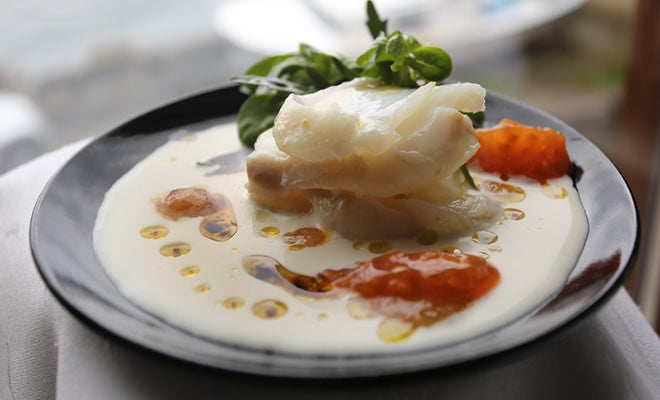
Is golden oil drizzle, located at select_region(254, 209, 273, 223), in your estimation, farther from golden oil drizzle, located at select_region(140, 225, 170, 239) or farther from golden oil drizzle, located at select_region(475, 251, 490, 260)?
golden oil drizzle, located at select_region(475, 251, 490, 260)

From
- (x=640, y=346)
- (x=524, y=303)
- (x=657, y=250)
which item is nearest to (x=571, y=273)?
(x=524, y=303)

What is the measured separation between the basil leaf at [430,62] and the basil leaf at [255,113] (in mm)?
287

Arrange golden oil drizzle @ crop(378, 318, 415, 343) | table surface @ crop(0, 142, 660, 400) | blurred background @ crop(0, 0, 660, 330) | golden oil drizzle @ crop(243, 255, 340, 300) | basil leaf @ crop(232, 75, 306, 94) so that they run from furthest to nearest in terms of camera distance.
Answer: blurred background @ crop(0, 0, 660, 330), basil leaf @ crop(232, 75, 306, 94), golden oil drizzle @ crop(243, 255, 340, 300), golden oil drizzle @ crop(378, 318, 415, 343), table surface @ crop(0, 142, 660, 400)

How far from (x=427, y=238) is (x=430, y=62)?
37cm

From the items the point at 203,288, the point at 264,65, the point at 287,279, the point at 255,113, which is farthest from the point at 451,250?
the point at 264,65

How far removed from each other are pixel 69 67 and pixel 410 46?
3.04m

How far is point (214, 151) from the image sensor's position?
147 cm

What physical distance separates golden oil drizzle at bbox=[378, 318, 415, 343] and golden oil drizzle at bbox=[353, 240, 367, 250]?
0.20 metres

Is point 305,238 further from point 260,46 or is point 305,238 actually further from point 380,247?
point 260,46

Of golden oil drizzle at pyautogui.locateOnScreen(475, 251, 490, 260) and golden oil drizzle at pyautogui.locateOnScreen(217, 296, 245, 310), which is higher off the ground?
golden oil drizzle at pyautogui.locateOnScreen(217, 296, 245, 310)

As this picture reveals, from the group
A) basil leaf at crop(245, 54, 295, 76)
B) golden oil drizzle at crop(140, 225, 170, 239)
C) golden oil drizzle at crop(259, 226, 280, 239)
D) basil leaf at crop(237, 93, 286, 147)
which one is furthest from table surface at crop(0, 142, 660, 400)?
basil leaf at crop(245, 54, 295, 76)

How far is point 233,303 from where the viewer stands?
39.9 inches

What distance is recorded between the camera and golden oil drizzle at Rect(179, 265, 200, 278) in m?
1.08

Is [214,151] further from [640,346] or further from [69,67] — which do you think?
[69,67]
